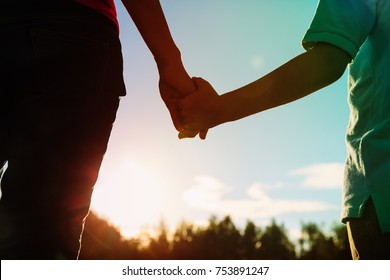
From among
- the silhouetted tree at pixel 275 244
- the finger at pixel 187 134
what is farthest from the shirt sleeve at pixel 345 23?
the silhouetted tree at pixel 275 244

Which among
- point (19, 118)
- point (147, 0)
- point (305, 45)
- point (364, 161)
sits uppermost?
point (147, 0)

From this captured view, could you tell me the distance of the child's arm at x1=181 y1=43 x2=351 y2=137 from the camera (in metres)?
1.98

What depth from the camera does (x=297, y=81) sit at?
6.84ft

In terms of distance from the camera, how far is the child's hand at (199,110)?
2.54 metres

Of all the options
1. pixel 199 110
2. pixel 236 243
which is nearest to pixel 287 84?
pixel 199 110

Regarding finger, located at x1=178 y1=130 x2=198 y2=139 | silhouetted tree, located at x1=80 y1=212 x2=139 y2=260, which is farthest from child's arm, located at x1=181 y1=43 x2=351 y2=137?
silhouetted tree, located at x1=80 y1=212 x2=139 y2=260

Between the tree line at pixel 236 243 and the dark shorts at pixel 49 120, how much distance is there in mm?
58505

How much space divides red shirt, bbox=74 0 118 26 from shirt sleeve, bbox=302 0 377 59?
923mm

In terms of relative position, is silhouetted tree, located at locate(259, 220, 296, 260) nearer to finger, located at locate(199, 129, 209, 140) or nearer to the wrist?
finger, located at locate(199, 129, 209, 140)

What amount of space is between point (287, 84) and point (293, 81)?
0.03 metres

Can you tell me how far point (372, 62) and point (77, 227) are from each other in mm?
1474

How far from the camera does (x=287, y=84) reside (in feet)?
6.89
